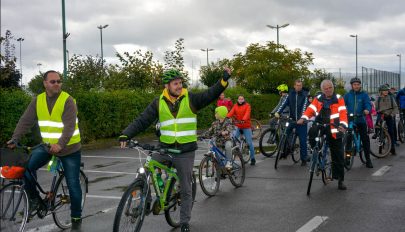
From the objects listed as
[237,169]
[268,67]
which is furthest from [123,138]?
[268,67]

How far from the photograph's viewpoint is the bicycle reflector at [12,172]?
5.51 metres

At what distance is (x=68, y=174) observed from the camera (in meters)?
6.16

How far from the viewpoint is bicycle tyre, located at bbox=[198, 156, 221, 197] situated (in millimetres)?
8219

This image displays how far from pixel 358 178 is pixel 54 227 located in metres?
5.99

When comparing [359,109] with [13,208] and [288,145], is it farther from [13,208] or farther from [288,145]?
[13,208]

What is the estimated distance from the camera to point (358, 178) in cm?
1005

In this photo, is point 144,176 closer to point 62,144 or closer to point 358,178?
point 62,144

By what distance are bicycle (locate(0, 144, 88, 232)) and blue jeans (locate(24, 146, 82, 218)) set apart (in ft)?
0.23

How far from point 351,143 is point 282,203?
13.6 feet

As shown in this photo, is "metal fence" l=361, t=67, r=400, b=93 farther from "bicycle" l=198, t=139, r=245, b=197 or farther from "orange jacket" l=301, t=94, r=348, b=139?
"bicycle" l=198, t=139, r=245, b=197

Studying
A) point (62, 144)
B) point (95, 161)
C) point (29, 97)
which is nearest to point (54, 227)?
point (62, 144)

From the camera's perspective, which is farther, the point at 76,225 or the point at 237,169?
the point at 237,169

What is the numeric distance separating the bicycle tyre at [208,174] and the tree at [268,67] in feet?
93.7

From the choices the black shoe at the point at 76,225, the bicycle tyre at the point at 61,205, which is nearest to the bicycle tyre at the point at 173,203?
the black shoe at the point at 76,225
